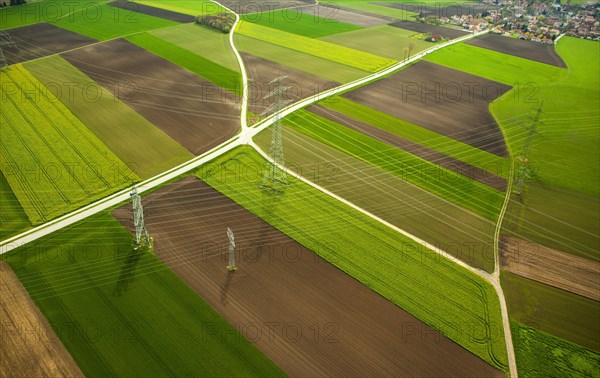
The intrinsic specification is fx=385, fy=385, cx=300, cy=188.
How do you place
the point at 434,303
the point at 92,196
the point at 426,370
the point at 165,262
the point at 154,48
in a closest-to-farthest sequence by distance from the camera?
the point at 426,370
the point at 434,303
the point at 165,262
the point at 92,196
the point at 154,48

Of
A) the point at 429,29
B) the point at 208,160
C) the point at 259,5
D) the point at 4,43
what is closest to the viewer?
the point at 208,160

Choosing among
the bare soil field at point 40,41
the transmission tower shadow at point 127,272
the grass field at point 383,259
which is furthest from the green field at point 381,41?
the transmission tower shadow at point 127,272

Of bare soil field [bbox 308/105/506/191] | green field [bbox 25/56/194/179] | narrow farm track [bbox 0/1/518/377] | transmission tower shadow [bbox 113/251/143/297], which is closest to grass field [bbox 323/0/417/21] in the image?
narrow farm track [bbox 0/1/518/377]

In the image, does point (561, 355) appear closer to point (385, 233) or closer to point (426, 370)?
point (426, 370)

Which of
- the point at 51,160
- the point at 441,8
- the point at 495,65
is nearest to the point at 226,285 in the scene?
the point at 51,160

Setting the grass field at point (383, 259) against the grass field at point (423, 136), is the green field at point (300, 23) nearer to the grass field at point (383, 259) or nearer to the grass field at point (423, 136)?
the grass field at point (423, 136)

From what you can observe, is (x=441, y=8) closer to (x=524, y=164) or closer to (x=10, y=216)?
(x=524, y=164)

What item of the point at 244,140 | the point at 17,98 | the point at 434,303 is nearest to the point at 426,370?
the point at 434,303
